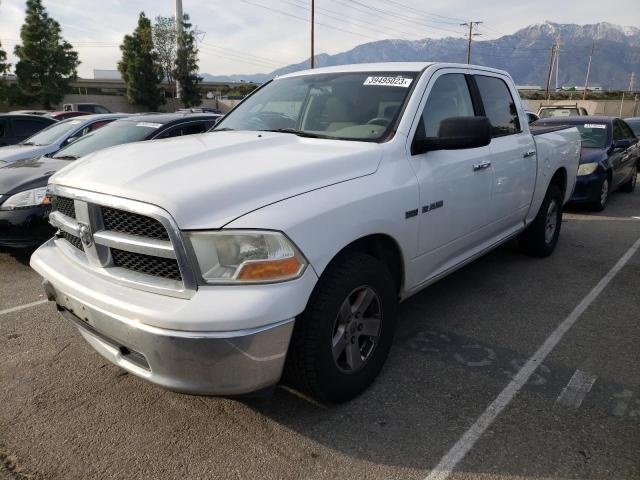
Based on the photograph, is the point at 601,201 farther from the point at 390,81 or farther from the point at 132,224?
the point at 132,224

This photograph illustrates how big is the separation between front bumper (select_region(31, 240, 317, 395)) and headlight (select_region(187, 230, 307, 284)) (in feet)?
0.15

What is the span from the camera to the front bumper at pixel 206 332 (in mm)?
2023

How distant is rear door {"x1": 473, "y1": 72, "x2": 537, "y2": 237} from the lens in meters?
3.98

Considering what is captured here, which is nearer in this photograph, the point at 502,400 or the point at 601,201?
the point at 502,400

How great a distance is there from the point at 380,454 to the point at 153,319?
123 cm

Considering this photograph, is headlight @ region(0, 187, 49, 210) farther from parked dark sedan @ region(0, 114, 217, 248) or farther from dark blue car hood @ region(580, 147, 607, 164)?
dark blue car hood @ region(580, 147, 607, 164)

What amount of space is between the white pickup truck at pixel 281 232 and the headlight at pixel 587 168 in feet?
17.1

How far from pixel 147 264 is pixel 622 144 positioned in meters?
9.45

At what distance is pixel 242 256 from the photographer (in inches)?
84.0

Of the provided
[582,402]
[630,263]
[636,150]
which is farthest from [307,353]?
[636,150]

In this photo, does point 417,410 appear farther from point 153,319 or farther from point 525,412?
point 153,319

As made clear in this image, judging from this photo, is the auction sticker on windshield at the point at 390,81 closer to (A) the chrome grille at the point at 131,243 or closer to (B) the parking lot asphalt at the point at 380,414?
(B) the parking lot asphalt at the point at 380,414

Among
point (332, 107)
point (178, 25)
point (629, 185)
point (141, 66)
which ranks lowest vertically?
point (629, 185)

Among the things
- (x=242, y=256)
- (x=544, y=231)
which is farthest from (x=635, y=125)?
(x=242, y=256)
